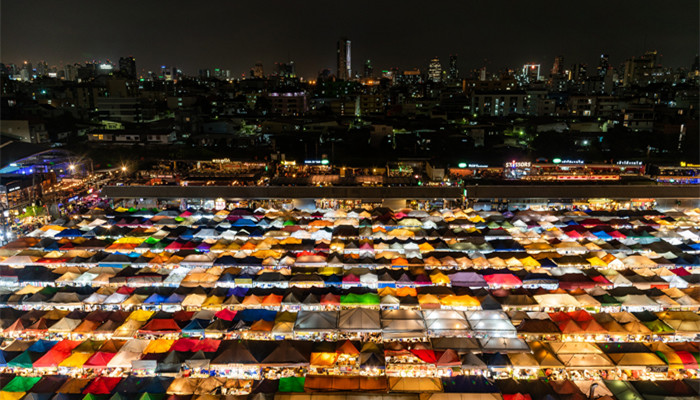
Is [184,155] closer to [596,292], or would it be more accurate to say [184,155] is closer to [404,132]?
[404,132]

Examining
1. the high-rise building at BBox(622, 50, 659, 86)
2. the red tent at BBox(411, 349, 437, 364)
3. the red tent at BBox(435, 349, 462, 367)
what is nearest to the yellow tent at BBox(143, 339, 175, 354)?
the red tent at BBox(411, 349, 437, 364)

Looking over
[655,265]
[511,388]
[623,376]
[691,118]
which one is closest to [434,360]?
[511,388]

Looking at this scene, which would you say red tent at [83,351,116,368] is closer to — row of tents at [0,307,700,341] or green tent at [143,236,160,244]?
row of tents at [0,307,700,341]

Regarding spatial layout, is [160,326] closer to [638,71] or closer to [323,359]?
[323,359]

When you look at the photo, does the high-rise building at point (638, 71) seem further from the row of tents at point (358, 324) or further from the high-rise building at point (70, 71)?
the high-rise building at point (70, 71)

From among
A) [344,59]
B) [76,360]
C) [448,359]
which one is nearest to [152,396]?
[76,360]

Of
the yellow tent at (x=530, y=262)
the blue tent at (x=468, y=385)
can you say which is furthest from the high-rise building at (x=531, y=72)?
the blue tent at (x=468, y=385)

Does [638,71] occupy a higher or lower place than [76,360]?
higher
